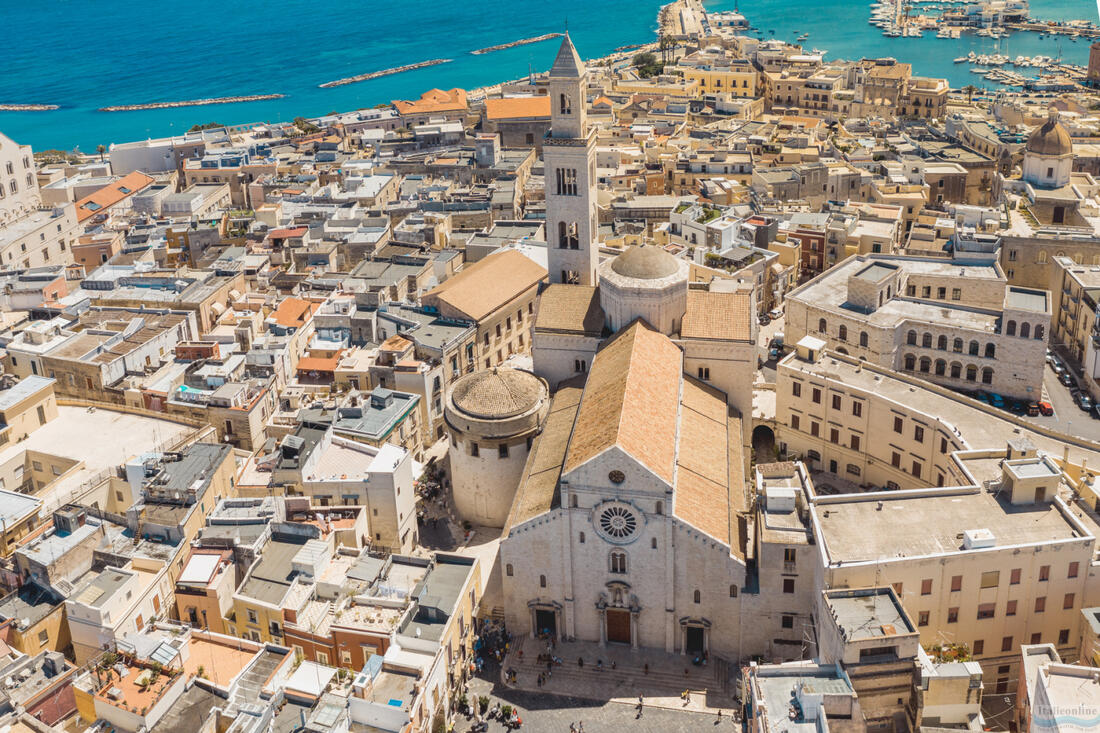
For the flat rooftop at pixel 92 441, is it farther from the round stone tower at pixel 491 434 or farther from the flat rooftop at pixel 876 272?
the flat rooftop at pixel 876 272

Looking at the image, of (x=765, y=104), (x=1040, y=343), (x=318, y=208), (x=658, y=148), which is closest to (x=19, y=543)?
(x=318, y=208)

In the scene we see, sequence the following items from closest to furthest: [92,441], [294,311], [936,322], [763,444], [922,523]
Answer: [922,523]
[92,441]
[763,444]
[936,322]
[294,311]

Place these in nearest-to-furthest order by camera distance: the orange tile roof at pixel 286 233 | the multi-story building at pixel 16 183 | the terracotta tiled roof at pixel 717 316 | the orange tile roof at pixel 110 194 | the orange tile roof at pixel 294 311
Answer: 1. the terracotta tiled roof at pixel 717 316
2. the orange tile roof at pixel 294 311
3. the orange tile roof at pixel 286 233
4. the multi-story building at pixel 16 183
5. the orange tile roof at pixel 110 194

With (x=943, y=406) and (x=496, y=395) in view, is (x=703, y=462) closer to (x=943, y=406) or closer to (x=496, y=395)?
(x=496, y=395)

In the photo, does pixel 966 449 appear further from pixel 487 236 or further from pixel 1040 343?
pixel 487 236

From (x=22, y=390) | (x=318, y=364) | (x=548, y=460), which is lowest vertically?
(x=548, y=460)

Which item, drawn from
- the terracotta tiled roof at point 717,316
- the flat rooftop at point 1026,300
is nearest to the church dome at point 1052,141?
the flat rooftop at point 1026,300

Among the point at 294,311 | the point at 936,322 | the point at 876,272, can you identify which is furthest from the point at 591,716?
the point at 876,272
